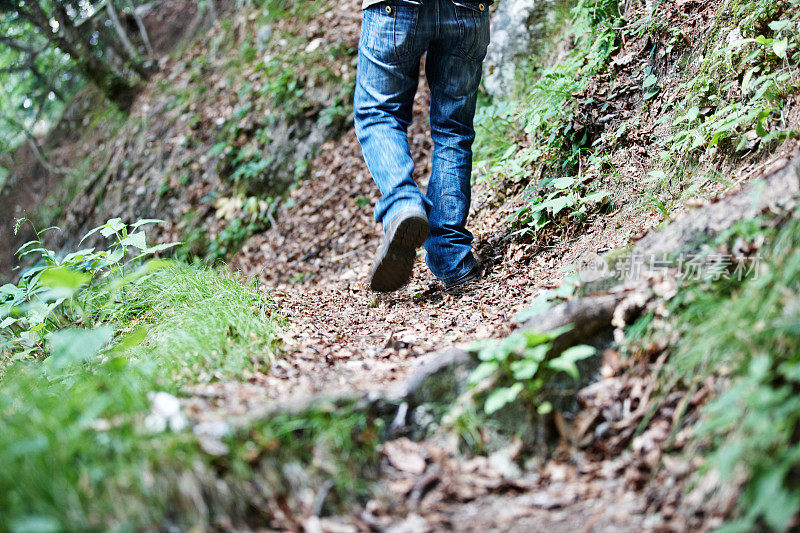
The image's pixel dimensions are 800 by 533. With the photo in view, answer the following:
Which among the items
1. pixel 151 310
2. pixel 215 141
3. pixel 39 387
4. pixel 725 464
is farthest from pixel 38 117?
pixel 725 464

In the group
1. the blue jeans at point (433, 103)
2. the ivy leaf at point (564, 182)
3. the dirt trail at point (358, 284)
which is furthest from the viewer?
the ivy leaf at point (564, 182)

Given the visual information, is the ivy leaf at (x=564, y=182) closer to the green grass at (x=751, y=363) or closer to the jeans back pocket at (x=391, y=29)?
the jeans back pocket at (x=391, y=29)

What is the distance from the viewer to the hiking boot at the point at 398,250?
102 inches

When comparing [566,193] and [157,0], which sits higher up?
[157,0]

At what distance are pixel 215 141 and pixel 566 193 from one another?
14.7 feet

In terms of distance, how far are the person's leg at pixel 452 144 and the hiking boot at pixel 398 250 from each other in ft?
1.17

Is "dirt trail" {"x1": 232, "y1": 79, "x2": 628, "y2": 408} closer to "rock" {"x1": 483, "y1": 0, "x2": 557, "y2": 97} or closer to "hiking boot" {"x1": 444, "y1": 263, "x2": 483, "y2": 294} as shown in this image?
"hiking boot" {"x1": 444, "y1": 263, "x2": 483, "y2": 294}

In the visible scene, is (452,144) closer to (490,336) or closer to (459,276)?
(459,276)

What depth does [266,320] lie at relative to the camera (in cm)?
251

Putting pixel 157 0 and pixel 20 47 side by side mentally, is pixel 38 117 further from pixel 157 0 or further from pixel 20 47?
pixel 157 0

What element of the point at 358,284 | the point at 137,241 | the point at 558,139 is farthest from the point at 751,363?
the point at 137,241

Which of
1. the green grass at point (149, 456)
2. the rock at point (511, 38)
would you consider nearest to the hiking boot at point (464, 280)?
the green grass at point (149, 456)

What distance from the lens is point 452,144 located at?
3.06m

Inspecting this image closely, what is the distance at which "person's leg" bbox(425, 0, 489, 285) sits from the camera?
9.62 feet
